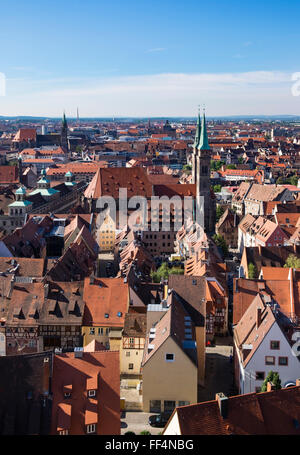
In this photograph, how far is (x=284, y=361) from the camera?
34469mm

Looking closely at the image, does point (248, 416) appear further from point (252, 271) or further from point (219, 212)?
point (219, 212)

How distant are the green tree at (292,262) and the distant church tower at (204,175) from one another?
123ft

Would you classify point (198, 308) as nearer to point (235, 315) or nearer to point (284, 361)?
point (235, 315)

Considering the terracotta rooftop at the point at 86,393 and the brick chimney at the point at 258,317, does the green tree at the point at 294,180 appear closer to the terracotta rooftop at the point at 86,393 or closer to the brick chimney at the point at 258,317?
the brick chimney at the point at 258,317

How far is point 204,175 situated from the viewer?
97.6m

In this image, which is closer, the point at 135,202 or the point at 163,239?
the point at 163,239

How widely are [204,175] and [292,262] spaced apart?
4176 centimetres

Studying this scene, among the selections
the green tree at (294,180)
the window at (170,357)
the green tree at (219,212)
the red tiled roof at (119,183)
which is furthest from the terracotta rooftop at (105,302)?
the green tree at (294,180)

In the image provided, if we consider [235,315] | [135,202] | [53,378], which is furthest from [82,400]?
[135,202]

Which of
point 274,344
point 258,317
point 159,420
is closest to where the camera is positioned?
point 159,420

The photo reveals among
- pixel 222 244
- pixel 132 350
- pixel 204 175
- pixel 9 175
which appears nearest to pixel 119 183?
pixel 204 175

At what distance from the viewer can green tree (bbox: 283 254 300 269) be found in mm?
57656
